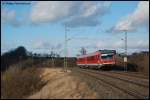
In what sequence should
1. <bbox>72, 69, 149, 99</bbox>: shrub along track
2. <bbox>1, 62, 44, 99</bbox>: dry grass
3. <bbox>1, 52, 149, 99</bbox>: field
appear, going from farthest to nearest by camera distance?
1. <bbox>1, 62, 44, 99</bbox>: dry grass
2. <bbox>1, 52, 149, 99</bbox>: field
3. <bbox>72, 69, 149, 99</bbox>: shrub along track

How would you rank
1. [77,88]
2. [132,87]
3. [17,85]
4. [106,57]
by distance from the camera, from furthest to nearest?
[106,57]
[17,85]
[132,87]
[77,88]

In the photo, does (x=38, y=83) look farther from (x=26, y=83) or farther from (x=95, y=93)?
(x=95, y=93)

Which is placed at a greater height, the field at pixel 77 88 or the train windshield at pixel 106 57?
the train windshield at pixel 106 57

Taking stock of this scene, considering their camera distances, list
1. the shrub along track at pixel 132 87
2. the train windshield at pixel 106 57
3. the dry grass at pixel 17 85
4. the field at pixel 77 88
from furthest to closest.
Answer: the train windshield at pixel 106 57
the dry grass at pixel 17 85
the field at pixel 77 88
the shrub along track at pixel 132 87

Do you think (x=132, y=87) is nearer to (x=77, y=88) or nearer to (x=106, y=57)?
(x=77, y=88)

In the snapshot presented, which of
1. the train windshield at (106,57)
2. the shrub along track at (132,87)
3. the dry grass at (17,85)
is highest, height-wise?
the train windshield at (106,57)

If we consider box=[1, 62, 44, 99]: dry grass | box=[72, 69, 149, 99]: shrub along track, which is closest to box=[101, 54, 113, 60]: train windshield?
box=[1, 62, 44, 99]: dry grass

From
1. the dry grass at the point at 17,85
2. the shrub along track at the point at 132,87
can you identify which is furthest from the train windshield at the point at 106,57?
the shrub along track at the point at 132,87

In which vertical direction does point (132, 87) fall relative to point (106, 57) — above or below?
below

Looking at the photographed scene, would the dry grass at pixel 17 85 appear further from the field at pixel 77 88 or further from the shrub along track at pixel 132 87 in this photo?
the shrub along track at pixel 132 87

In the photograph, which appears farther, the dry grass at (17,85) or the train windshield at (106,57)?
the train windshield at (106,57)

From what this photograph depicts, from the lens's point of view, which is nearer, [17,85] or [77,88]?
[77,88]

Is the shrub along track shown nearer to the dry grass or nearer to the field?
the field

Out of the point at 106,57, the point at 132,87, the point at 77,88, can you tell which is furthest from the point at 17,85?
the point at 106,57
